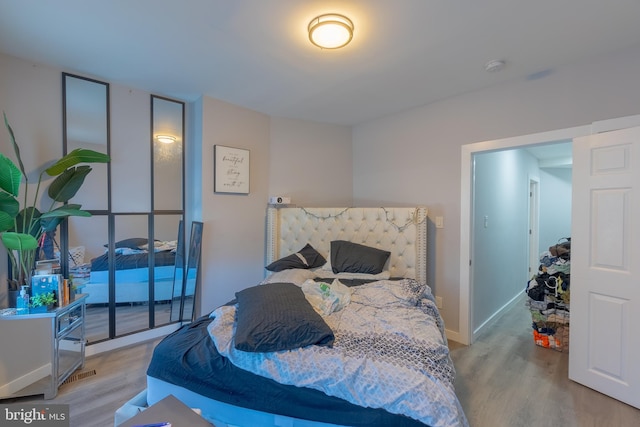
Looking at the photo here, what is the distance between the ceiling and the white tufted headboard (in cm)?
130

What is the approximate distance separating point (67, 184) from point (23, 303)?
90 centimetres

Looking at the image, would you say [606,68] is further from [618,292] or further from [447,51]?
[618,292]

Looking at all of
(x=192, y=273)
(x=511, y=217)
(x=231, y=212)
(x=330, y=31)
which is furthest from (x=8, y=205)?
(x=511, y=217)

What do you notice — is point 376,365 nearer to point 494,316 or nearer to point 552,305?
point 552,305

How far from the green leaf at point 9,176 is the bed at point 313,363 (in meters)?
1.48

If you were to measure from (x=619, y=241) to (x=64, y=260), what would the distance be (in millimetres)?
4375

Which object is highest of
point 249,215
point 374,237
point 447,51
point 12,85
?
point 447,51

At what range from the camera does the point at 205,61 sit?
2.32 metres

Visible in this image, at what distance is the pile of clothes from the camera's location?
2.90m

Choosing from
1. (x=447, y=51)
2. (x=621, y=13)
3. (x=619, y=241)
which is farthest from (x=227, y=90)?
(x=619, y=241)

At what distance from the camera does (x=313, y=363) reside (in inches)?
58.1

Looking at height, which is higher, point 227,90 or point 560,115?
point 227,90

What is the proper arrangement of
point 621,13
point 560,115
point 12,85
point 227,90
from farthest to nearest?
point 227,90 < point 560,115 < point 12,85 < point 621,13

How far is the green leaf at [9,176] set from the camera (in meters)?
1.90
